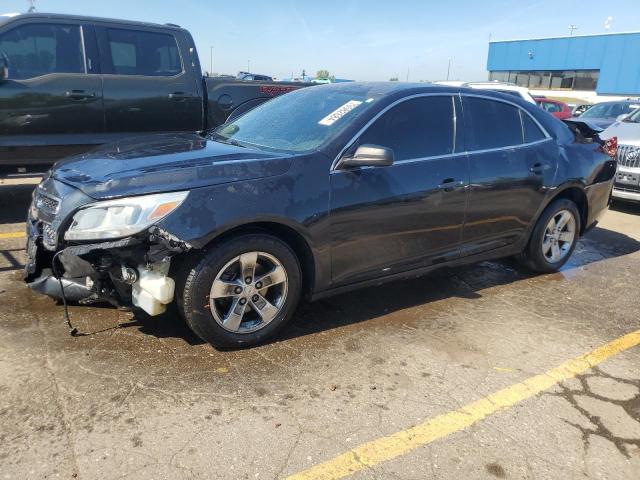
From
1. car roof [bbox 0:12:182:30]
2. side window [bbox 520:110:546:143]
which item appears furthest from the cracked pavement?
car roof [bbox 0:12:182:30]

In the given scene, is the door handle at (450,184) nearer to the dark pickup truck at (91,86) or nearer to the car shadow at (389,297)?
the car shadow at (389,297)

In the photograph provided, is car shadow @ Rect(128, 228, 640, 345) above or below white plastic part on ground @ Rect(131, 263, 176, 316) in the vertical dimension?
below

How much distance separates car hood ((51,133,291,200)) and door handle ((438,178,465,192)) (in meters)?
1.27

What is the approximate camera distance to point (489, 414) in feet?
9.21

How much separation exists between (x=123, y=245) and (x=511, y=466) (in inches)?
87.8

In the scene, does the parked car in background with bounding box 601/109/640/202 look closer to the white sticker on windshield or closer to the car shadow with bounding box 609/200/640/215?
the car shadow with bounding box 609/200/640/215

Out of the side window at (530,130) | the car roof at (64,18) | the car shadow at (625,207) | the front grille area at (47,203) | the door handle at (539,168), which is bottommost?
the car shadow at (625,207)

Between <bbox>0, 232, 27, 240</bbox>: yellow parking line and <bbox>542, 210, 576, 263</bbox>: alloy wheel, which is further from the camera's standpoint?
<bbox>0, 232, 27, 240</bbox>: yellow parking line

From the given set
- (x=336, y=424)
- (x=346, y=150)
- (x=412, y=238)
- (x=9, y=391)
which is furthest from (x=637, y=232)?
(x=9, y=391)

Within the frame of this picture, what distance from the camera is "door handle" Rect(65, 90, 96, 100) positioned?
5.63 meters

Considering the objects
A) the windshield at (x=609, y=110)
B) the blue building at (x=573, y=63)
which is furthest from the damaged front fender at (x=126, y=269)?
the blue building at (x=573, y=63)

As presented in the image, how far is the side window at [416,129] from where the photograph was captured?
146 inches

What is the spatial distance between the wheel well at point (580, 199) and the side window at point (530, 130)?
0.61 metres

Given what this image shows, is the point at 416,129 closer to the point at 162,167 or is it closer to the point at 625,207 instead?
the point at 162,167
